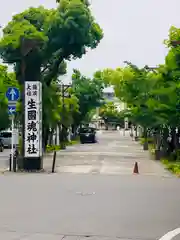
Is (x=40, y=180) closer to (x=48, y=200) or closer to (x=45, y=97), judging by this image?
(x=48, y=200)

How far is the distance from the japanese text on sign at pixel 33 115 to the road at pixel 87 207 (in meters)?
2.97

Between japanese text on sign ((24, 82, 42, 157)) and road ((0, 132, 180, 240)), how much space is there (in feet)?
9.76

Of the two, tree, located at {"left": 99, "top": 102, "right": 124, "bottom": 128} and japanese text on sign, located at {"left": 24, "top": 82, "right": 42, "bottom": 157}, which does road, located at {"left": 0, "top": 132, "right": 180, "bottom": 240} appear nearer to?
japanese text on sign, located at {"left": 24, "top": 82, "right": 42, "bottom": 157}

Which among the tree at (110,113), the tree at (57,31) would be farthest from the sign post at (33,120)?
the tree at (110,113)

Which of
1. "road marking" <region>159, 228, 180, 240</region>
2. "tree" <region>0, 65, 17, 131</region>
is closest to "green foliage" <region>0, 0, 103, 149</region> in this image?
"tree" <region>0, 65, 17, 131</region>

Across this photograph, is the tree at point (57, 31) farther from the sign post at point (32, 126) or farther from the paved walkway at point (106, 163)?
the sign post at point (32, 126)

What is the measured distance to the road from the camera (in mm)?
9062

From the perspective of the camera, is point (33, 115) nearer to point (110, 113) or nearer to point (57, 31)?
point (57, 31)

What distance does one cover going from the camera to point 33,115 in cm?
2234

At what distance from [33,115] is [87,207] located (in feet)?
35.6

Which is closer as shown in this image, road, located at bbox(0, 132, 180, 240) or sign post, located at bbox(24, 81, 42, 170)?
road, located at bbox(0, 132, 180, 240)

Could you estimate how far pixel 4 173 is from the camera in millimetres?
20891

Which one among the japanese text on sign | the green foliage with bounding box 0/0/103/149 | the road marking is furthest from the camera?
the green foliage with bounding box 0/0/103/149

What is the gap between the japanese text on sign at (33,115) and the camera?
73.0 ft
